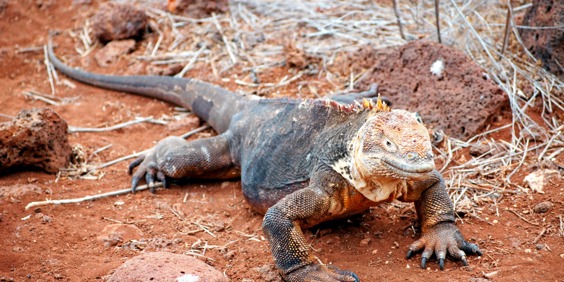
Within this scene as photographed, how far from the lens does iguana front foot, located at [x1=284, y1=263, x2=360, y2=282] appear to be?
15.8ft

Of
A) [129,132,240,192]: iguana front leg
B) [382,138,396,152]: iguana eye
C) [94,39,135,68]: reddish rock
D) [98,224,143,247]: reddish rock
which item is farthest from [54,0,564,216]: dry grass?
[98,224,143,247]: reddish rock

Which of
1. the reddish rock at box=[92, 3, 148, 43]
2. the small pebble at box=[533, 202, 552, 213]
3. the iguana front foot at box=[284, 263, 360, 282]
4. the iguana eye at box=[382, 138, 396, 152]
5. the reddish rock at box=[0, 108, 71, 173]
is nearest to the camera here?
the iguana eye at box=[382, 138, 396, 152]

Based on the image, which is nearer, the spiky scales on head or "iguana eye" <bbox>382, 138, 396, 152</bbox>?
the spiky scales on head

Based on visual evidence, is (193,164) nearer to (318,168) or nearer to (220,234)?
(220,234)

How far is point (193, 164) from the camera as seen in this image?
6953mm

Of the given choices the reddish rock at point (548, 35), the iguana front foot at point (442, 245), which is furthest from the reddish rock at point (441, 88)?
the iguana front foot at point (442, 245)

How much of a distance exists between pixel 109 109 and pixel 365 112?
500 cm

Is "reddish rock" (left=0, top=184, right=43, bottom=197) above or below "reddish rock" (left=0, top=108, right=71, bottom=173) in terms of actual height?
below

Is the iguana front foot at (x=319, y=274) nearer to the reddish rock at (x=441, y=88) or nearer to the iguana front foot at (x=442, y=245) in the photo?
the iguana front foot at (x=442, y=245)

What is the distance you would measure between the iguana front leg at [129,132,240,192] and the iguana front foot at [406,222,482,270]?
98.7 inches

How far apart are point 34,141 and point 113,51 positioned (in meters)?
3.87

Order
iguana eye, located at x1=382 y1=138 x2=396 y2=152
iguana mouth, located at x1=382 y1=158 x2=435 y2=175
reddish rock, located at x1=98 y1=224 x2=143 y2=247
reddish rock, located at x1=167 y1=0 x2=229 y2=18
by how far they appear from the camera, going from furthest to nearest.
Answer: reddish rock, located at x1=167 y1=0 x2=229 y2=18, reddish rock, located at x1=98 y1=224 x2=143 y2=247, iguana eye, located at x1=382 y1=138 x2=396 y2=152, iguana mouth, located at x1=382 y1=158 x2=435 y2=175

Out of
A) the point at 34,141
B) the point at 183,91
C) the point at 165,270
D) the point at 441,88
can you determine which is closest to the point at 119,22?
the point at 183,91

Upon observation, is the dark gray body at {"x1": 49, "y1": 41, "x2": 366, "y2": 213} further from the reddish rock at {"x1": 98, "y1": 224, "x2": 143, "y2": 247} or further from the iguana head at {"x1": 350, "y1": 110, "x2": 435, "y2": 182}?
the reddish rock at {"x1": 98, "y1": 224, "x2": 143, "y2": 247}
